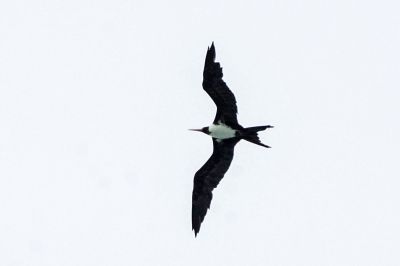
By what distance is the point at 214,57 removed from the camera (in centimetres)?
3334

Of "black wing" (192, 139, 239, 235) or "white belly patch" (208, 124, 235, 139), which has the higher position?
"white belly patch" (208, 124, 235, 139)

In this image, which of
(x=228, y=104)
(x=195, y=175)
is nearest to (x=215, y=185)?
(x=195, y=175)

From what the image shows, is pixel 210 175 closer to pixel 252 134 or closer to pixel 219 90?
pixel 252 134

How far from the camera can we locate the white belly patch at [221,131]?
34.4m

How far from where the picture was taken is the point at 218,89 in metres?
33.5

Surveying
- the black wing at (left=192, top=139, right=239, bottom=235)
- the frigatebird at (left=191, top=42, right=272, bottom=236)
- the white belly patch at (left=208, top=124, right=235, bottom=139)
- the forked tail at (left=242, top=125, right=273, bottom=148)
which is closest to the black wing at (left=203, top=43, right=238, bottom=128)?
the frigatebird at (left=191, top=42, right=272, bottom=236)

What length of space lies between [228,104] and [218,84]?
3.03ft

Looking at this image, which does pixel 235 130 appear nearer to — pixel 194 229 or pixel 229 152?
pixel 229 152

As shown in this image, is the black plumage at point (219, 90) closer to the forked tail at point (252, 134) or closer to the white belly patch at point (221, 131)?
the white belly patch at point (221, 131)

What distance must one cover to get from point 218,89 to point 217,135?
231 centimetres

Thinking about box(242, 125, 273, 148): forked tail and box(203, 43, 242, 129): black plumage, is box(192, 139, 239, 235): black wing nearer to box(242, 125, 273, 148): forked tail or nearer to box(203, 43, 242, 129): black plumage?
box(203, 43, 242, 129): black plumage

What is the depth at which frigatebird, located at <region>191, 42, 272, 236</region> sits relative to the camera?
33.3 metres

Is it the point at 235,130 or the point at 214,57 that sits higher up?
the point at 214,57

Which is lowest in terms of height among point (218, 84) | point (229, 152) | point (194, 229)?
point (194, 229)
